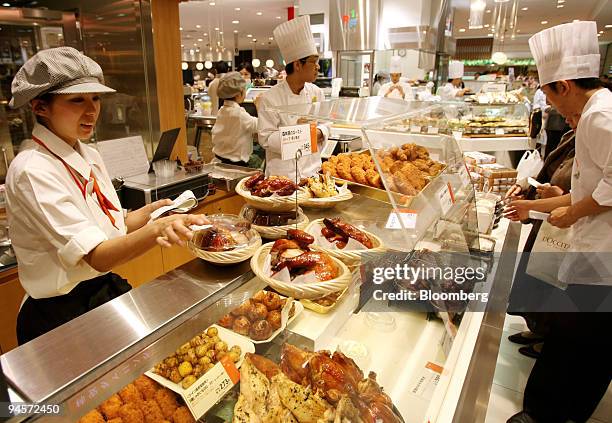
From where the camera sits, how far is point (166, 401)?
1.20m

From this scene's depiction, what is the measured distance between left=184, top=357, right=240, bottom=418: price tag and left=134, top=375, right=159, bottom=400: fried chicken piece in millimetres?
140

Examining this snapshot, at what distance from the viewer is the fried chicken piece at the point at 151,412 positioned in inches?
45.4

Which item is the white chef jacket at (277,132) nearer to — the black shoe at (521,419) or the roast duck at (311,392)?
the roast duck at (311,392)

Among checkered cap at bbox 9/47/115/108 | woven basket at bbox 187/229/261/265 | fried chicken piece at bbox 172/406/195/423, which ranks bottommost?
fried chicken piece at bbox 172/406/195/423

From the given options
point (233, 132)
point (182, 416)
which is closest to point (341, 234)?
point (182, 416)

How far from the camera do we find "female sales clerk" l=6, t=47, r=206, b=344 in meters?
1.28

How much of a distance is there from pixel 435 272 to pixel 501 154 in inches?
240

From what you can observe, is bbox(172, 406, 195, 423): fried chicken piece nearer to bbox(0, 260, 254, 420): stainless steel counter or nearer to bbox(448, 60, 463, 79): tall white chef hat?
bbox(0, 260, 254, 420): stainless steel counter

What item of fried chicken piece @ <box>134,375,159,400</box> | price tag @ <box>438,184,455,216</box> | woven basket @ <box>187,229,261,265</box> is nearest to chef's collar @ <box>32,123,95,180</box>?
woven basket @ <box>187,229,261,265</box>

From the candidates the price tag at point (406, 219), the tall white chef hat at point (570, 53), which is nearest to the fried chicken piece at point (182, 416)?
the price tag at point (406, 219)

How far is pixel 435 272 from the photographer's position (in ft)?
Answer: 5.20

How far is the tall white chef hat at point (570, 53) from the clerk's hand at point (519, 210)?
2.36 ft

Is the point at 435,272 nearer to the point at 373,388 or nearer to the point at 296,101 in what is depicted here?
the point at 373,388

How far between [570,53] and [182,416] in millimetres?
2521
